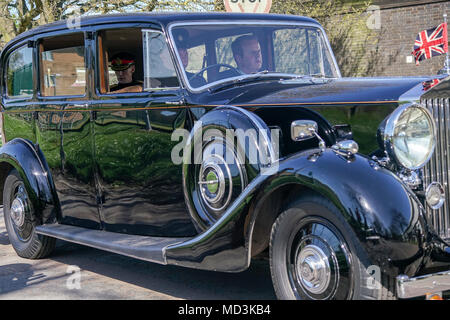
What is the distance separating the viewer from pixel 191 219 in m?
4.12

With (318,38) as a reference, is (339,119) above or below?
below

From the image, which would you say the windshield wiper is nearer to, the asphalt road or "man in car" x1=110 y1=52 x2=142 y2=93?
"man in car" x1=110 y1=52 x2=142 y2=93

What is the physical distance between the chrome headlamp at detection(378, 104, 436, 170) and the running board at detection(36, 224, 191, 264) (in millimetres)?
1448

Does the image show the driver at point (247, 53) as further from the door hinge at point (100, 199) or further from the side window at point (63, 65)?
the door hinge at point (100, 199)

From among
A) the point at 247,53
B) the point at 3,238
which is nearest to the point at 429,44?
the point at 247,53

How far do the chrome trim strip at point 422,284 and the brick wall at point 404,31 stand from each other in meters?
12.4

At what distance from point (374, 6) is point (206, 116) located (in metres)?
12.5

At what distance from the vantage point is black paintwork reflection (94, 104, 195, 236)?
167 inches

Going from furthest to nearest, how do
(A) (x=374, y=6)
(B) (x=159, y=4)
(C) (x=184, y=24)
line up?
(A) (x=374, y=6) < (B) (x=159, y=4) < (C) (x=184, y=24)

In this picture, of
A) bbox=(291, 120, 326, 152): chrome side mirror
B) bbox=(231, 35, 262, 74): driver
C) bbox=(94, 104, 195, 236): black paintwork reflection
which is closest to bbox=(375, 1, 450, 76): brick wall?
bbox=(231, 35, 262, 74): driver

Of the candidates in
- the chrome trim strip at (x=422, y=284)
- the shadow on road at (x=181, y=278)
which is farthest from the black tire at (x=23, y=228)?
the chrome trim strip at (x=422, y=284)

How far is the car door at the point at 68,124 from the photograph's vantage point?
4.89 metres

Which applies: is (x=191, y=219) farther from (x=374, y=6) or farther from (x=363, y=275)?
(x=374, y=6)
